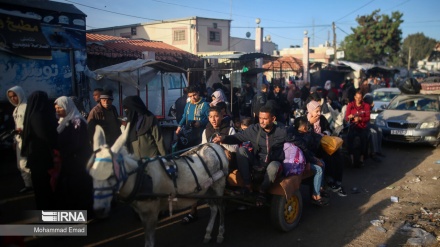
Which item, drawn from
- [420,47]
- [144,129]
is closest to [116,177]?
[144,129]

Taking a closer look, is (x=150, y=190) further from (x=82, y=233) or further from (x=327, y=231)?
(x=327, y=231)

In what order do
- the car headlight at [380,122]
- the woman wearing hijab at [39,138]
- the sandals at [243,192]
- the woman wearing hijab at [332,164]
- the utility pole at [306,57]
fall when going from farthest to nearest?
the utility pole at [306,57] < the car headlight at [380,122] < the woman wearing hijab at [332,164] < the sandals at [243,192] < the woman wearing hijab at [39,138]

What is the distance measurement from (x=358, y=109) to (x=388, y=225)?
151 inches

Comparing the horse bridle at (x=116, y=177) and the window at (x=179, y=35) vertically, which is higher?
the window at (x=179, y=35)

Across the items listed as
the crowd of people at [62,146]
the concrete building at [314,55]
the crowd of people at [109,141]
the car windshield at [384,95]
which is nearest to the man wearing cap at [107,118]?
the crowd of people at [109,141]

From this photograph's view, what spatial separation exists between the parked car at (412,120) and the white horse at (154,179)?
7.62m

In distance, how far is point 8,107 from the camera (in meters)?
7.95

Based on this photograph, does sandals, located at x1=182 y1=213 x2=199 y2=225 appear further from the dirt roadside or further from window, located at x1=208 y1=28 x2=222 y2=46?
window, located at x1=208 y1=28 x2=222 y2=46

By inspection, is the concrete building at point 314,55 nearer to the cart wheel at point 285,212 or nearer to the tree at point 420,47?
the cart wheel at point 285,212

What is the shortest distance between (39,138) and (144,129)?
1.35 m

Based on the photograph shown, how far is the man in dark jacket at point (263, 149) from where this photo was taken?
13.6 feet

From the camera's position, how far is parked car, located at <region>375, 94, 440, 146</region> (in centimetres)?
919

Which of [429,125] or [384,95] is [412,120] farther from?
[384,95]

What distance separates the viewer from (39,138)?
407 centimetres
